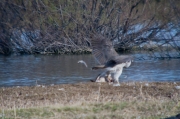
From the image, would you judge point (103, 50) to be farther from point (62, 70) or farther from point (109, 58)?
point (62, 70)

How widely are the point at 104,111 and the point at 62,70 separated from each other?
968 cm

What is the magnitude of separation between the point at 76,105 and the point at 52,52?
1470cm

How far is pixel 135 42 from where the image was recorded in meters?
22.6

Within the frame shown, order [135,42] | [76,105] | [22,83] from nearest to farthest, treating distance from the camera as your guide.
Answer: [76,105] → [22,83] → [135,42]

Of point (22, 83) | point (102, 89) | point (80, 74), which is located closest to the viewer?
point (102, 89)

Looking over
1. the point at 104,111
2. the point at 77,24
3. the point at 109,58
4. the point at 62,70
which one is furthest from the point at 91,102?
the point at 77,24

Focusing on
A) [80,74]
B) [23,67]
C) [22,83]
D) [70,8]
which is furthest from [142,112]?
[70,8]

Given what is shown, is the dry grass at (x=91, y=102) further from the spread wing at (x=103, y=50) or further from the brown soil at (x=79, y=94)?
the spread wing at (x=103, y=50)

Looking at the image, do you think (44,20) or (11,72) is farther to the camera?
(44,20)

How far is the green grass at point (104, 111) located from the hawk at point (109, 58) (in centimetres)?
261

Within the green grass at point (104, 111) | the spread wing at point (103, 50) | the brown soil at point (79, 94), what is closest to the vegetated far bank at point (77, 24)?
the spread wing at point (103, 50)

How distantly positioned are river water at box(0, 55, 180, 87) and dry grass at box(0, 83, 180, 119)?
2814 millimetres

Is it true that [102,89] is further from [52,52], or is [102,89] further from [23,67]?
[52,52]

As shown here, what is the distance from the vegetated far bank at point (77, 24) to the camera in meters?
21.4
